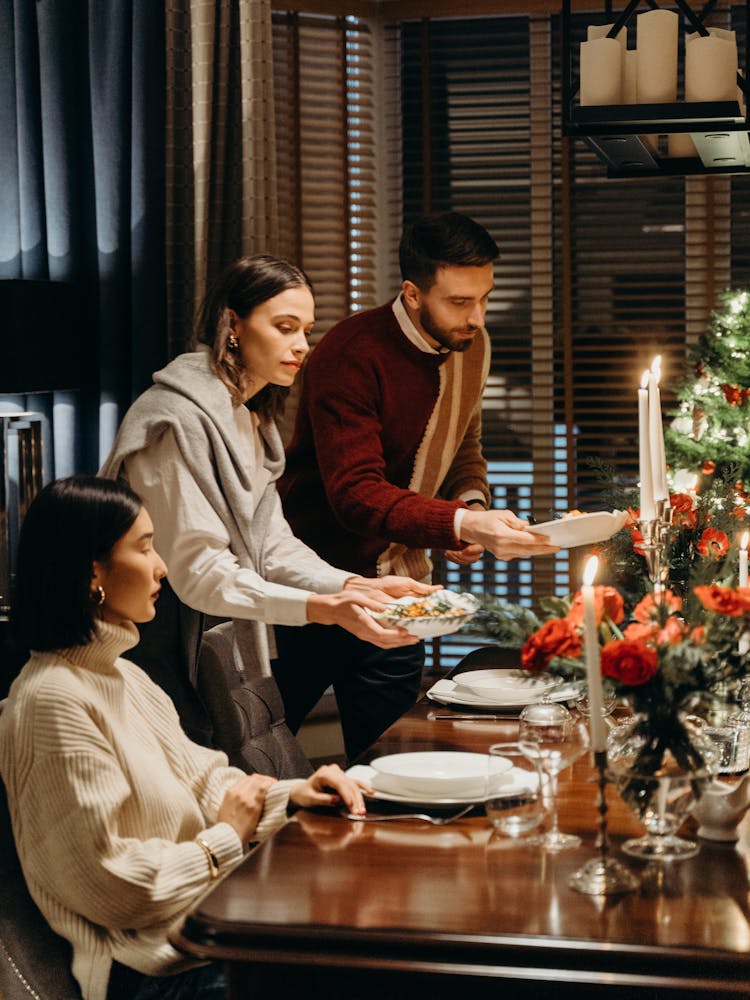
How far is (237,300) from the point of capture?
8.37ft

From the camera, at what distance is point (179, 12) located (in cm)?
412

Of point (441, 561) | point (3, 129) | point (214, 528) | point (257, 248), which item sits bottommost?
point (441, 561)

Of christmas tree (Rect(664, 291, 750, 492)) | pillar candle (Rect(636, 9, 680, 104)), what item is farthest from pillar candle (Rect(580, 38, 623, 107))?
christmas tree (Rect(664, 291, 750, 492))

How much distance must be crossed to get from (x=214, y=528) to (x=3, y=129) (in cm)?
234

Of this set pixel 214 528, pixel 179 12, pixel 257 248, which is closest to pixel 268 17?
pixel 179 12

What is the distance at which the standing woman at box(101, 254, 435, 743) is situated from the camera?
2229 millimetres

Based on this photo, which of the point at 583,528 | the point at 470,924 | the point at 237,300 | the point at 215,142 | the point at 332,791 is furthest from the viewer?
the point at 215,142

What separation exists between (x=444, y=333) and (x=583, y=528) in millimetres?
783

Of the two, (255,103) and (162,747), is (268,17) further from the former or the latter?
(162,747)

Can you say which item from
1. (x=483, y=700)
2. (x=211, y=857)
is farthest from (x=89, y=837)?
(x=483, y=700)

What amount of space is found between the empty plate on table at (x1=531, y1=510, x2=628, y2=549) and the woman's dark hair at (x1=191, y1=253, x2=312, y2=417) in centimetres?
66

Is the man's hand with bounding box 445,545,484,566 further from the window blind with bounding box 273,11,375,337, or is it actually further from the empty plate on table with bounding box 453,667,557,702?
the window blind with bounding box 273,11,375,337

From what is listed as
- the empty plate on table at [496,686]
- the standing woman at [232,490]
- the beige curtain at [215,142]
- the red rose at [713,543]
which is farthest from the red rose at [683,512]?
the beige curtain at [215,142]

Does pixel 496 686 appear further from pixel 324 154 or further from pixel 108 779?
pixel 324 154
